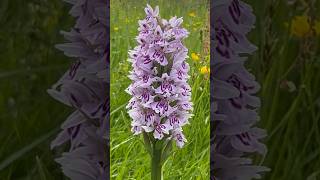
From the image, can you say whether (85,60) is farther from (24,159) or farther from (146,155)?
(24,159)

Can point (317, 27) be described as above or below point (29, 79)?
above

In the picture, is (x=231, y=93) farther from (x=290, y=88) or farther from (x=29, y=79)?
(x=29, y=79)

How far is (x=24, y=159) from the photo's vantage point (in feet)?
6.16

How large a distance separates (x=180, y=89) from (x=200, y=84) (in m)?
0.04

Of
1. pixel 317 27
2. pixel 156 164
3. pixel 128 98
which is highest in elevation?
pixel 317 27

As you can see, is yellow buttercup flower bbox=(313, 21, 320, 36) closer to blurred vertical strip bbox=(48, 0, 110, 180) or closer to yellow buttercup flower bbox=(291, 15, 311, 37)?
yellow buttercup flower bbox=(291, 15, 311, 37)

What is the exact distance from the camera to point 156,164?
1.55 m

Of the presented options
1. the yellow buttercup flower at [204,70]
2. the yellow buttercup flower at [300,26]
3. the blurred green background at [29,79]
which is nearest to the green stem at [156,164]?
the yellow buttercup flower at [204,70]

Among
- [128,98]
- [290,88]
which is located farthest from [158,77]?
[290,88]

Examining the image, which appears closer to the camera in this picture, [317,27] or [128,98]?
[128,98]

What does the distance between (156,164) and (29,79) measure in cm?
53

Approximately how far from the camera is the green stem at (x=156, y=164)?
1.54m

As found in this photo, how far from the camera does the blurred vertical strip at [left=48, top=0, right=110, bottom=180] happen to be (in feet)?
5.02

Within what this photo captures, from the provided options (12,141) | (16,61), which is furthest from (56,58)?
(12,141)
